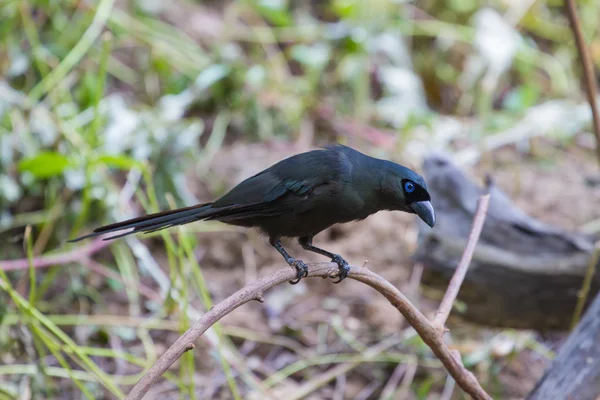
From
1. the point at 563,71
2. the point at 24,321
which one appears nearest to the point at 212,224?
the point at 24,321

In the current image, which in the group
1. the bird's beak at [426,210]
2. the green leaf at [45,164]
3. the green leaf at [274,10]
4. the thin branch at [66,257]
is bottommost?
the thin branch at [66,257]

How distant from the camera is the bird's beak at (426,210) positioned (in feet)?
7.04

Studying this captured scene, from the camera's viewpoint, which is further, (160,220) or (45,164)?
(45,164)

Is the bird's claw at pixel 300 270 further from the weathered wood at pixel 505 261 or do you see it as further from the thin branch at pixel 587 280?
the thin branch at pixel 587 280

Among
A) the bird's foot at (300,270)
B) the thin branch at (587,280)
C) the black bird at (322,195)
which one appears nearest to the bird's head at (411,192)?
the black bird at (322,195)

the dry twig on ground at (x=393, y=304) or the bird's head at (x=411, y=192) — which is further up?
the bird's head at (x=411, y=192)

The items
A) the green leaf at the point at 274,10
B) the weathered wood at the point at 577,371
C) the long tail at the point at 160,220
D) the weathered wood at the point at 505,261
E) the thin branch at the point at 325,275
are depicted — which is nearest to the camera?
the thin branch at the point at 325,275

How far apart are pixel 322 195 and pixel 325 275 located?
284 mm

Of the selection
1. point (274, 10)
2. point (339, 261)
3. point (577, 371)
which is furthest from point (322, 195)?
point (274, 10)

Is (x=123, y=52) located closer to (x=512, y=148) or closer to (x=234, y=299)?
(x=512, y=148)

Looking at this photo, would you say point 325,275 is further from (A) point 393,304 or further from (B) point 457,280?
(B) point 457,280

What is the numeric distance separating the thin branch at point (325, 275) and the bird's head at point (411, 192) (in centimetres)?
32

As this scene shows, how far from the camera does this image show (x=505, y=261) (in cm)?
295

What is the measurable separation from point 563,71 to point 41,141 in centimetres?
444
